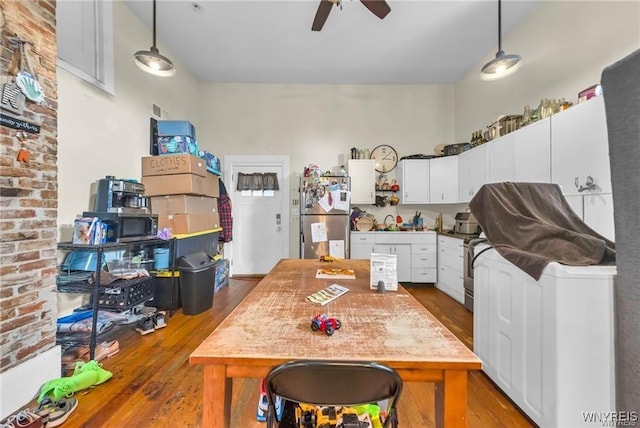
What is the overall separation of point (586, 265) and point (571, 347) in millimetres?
393

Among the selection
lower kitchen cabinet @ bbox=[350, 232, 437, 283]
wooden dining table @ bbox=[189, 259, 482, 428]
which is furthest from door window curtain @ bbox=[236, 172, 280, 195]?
wooden dining table @ bbox=[189, 259, 482, 428]

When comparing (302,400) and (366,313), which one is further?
(366,313)

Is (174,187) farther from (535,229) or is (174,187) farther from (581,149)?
(581,149)

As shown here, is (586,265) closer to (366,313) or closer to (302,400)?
(366,313)

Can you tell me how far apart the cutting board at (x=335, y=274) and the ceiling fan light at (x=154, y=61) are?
98.8 inches

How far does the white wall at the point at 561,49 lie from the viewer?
2123 millimetres

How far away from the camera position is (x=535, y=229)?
1.58 metres

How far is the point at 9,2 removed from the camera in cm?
153

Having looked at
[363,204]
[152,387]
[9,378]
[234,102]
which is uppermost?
[234,102]

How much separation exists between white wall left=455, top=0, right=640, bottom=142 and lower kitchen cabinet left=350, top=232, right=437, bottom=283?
1.90 meters

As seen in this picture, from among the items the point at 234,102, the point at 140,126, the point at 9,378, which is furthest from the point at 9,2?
the point at 234,102

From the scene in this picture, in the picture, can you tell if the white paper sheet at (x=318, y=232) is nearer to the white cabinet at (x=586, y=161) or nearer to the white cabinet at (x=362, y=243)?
the white cabinet at (x=362, y=243)

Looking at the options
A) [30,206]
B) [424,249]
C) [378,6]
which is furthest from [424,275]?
[30,206]

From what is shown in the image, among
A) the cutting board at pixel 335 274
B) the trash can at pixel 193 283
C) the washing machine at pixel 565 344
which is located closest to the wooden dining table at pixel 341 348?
the cutting board at pixel 335 274
